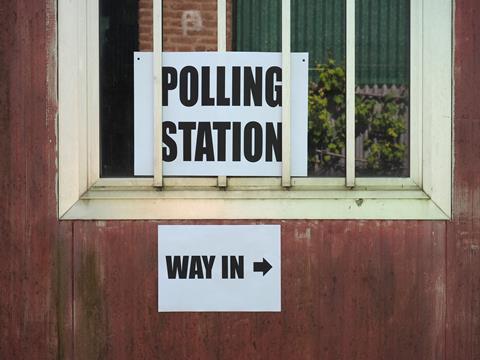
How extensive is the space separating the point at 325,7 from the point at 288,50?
12.5 inches

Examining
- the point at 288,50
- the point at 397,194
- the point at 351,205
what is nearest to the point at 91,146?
the point at 288,50

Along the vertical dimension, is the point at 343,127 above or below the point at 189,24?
below

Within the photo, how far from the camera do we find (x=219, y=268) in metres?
3.61

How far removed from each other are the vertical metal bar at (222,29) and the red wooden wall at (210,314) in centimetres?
42

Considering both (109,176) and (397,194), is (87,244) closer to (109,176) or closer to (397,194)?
(109,176)

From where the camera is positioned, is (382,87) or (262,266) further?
(382,87)

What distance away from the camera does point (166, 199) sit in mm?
3617

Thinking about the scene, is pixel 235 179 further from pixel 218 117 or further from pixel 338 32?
pixel 338 32

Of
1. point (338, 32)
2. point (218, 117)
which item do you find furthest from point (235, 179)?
point (338, 32)

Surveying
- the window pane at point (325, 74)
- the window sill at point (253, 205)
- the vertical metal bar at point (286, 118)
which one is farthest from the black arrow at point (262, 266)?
the window pane at point (325, 74)

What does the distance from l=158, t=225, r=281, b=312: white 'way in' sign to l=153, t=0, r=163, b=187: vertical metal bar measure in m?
0.31

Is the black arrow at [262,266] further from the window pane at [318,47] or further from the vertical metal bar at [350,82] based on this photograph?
the vertical metal bar at [350,82]

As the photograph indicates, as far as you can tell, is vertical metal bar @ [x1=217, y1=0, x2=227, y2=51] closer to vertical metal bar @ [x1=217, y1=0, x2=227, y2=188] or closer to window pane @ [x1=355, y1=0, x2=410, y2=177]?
vertical metal bar @ [x1=217, y1=0, x2=227, y2=188]

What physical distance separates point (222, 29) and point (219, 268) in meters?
1.27
